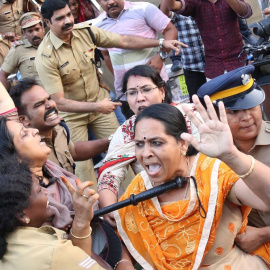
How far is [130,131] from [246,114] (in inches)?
35.7

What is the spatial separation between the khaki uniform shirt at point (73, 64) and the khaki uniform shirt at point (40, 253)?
2.32 m

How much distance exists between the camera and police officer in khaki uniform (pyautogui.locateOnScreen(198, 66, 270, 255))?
246 cm

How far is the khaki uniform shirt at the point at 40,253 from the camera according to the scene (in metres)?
1.80

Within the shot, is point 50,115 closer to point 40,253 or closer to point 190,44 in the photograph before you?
point 40,253

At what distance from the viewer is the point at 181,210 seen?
2.23 metres

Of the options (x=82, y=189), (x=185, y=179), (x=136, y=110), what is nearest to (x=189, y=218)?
(x=185, y=179)

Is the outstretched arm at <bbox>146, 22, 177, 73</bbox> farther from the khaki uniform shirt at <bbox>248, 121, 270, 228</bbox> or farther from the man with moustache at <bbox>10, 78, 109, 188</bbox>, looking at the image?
the khaki uniform shirt at <bbox>248, 121, 270, 228</bbox>

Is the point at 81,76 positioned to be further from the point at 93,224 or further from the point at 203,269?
the point at 203,269

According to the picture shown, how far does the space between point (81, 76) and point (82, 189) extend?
2297 mm

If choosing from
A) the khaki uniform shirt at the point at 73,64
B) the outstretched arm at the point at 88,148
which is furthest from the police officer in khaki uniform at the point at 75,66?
the outstretched arm at the point at 88,148

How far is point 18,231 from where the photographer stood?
6.24 feet

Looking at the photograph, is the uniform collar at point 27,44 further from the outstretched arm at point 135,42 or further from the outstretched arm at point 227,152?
the outstretched arm at point 227,152

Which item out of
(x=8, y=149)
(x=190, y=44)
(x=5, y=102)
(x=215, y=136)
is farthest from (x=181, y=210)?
(x=190, y=44)

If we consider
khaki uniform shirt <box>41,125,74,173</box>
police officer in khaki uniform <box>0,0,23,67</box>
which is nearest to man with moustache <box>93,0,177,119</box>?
khaki uniform shirt <box>41,125,74,173</box>
